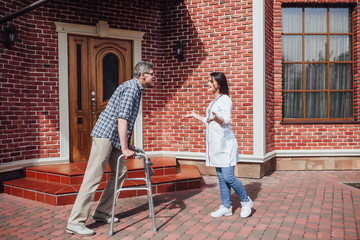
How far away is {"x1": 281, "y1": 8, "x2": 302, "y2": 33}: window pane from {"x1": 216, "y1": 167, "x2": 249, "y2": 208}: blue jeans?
4.60 m

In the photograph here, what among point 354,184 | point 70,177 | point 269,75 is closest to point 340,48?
point 269,75

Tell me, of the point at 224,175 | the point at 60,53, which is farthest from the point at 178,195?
the point at 60,53

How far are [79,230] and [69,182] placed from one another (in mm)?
1905

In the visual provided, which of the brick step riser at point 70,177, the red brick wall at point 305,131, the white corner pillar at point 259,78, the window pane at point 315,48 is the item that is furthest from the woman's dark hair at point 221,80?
the window pane at point 315,48

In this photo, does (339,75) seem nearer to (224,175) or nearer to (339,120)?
(339,120)

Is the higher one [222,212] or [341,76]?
[341,76]

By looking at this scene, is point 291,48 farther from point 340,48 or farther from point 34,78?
point 34,78

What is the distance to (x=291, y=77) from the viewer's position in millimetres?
7832

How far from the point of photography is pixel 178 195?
5625 mm

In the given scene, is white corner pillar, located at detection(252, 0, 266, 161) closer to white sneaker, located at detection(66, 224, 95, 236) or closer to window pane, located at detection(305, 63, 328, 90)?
window pane, located at detection(305, 63, 328, 90)

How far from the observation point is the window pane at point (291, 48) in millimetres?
7832

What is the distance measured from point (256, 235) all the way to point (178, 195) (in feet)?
6.62

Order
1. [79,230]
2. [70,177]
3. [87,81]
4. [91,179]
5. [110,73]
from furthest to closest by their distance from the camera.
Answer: [110,73] < [87,81] < [70,177] < [91,179] < [79,230]

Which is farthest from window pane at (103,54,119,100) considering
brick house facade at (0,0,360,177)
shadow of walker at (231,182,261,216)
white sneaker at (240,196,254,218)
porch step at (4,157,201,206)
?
white sneaker at (240,196,254,218)
